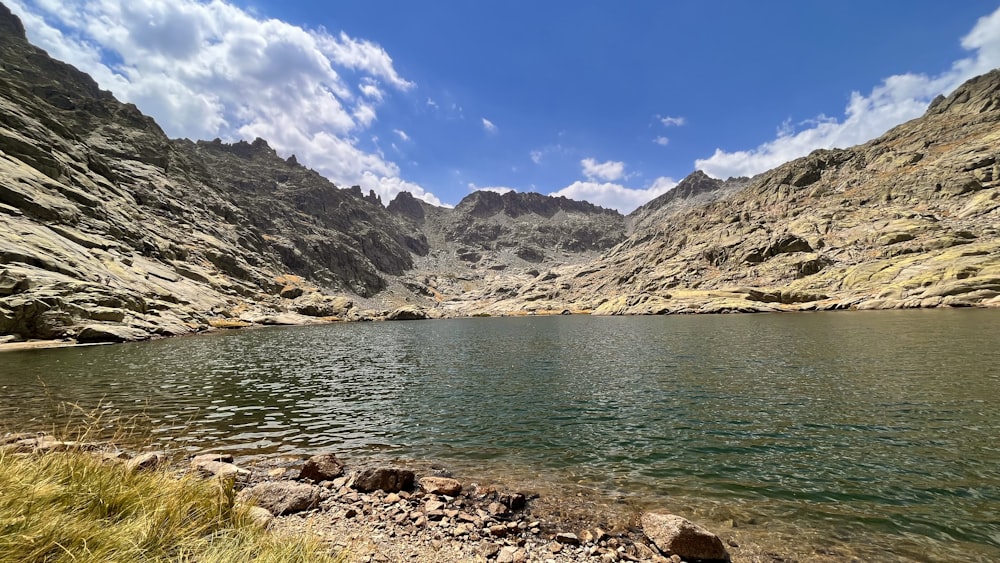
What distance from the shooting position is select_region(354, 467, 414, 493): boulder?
1115 centimetres

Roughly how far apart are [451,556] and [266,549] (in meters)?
3.78

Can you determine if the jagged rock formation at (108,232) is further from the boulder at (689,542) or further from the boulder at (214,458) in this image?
the boulder at (689,542)

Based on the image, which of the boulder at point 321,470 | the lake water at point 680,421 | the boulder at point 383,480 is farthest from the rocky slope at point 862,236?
the boulder at point 321,470

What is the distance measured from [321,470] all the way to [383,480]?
2502 mm

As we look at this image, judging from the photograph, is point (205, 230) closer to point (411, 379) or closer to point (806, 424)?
point (411, 379)

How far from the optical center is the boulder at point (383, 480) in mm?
11148

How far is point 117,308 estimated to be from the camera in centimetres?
5734

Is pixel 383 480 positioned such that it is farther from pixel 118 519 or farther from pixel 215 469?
pixel 118 519

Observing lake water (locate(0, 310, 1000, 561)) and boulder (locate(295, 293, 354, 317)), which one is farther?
boulder (locate(295, 293, 354, 317))

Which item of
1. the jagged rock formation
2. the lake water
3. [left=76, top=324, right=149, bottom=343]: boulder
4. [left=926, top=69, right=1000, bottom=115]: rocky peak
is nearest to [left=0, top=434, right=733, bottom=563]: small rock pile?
the lake water

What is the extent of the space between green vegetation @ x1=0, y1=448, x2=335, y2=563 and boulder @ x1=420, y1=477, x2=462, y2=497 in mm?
5025

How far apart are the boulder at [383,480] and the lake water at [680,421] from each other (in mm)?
2626

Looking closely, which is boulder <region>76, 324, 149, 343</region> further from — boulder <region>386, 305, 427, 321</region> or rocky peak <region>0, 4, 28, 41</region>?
rocky peak <region>0, 4, 28, 41</region>

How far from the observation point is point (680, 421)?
1755 cm
